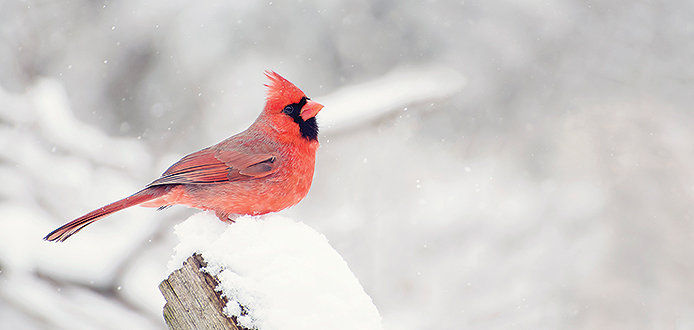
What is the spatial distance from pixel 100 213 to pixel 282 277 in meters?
0.73

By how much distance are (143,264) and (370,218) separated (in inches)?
72.2

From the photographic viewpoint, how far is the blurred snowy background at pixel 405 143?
14.2 ft

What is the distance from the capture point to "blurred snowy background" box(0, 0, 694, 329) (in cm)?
433

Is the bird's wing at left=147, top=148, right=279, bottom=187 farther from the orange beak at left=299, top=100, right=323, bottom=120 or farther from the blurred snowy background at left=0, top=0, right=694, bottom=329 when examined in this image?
the blurred snowy background at left=0, top=0, right=694, bottom=329

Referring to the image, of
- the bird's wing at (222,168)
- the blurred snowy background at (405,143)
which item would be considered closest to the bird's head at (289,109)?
the bird's wing at (222,168)

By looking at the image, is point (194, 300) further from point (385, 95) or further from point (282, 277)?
point (385, 95)

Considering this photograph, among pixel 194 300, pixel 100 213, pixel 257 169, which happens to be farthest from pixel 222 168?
pixel 194 300

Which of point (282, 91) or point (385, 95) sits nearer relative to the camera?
point (282, 91)

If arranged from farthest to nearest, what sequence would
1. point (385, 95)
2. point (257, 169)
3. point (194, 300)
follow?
point (385, 95), point (257, 169), point (194, 300)

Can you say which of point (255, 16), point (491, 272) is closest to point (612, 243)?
point (491, 272)

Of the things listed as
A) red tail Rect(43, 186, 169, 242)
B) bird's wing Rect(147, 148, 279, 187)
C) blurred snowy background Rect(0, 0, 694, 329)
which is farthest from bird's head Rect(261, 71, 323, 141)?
blurred snowy background Rect(0, 0, 694, 329)

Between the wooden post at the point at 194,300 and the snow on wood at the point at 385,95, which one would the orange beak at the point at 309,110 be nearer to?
the wooden post at the point at 194,300

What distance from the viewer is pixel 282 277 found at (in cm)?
146

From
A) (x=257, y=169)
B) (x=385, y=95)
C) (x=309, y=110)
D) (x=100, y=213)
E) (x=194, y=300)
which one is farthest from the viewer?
(x=385, y=95)
